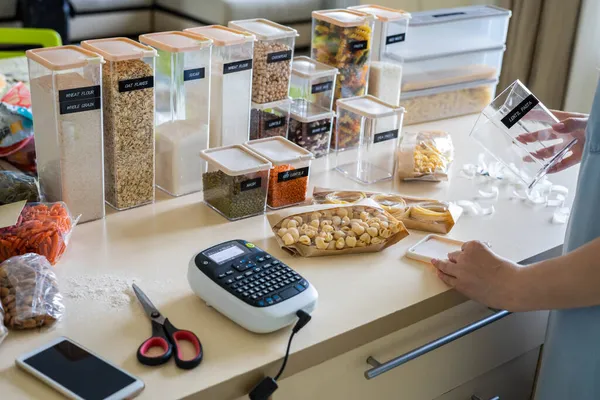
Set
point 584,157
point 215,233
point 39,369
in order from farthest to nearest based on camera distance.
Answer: point 215,233
point 584,157
point 39,369

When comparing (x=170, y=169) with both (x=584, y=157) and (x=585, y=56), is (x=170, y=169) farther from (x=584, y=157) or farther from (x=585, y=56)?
(x=585, y=56)

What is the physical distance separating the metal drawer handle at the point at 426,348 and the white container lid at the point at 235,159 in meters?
0.41

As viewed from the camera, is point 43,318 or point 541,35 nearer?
point 43,318

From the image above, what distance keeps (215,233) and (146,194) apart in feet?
0.60

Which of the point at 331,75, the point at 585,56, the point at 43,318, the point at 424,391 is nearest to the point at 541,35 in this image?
the point at 585,56

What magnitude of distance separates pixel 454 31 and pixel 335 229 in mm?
885

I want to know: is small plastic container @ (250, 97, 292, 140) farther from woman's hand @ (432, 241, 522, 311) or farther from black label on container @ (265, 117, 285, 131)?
woman's hand @ (432, 241, 522, 311)

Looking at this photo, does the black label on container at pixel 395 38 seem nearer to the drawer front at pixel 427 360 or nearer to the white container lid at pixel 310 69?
the white container lid at pixel 310 69

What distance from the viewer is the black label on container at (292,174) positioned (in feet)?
4.45

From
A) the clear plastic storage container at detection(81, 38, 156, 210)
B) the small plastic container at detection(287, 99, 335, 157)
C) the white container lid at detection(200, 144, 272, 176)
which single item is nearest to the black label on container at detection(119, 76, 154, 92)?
the clear plastic storage container at detection(81, 38, 156, 210)

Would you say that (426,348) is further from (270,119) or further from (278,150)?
(270,119)

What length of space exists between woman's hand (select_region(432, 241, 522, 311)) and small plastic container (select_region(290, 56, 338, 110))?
575mm

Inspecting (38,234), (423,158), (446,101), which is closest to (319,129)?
(423,158)

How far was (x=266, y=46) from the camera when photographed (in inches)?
57.8
